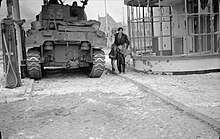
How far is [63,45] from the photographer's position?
31.3ft

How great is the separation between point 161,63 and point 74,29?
3166 mm

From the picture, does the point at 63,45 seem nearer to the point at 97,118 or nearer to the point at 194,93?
the point at 194,93

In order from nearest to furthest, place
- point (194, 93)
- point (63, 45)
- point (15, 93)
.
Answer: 1. point (194, 93)
2. point (15, 93)
3. point (63, 45)

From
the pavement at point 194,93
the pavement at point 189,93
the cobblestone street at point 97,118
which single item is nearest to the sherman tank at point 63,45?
the pavement at point 189,93

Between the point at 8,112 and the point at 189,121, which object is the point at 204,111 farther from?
the point at 8,112

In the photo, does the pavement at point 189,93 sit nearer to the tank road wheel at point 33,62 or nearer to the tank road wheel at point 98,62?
the tank road wheel at point 33,62

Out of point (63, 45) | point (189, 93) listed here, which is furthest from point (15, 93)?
point (189, 93)

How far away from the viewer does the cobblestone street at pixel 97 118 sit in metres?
4.07

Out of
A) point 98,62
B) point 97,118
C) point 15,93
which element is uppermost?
point 98,62

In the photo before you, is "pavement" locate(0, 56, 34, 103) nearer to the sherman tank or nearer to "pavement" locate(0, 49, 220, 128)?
"pavement" locate(0, 49, 220, 128)

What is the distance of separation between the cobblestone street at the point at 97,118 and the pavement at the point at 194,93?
15cm

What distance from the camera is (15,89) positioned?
760cm

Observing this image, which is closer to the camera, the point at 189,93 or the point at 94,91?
the point at 189,93

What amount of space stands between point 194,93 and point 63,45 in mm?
5000
